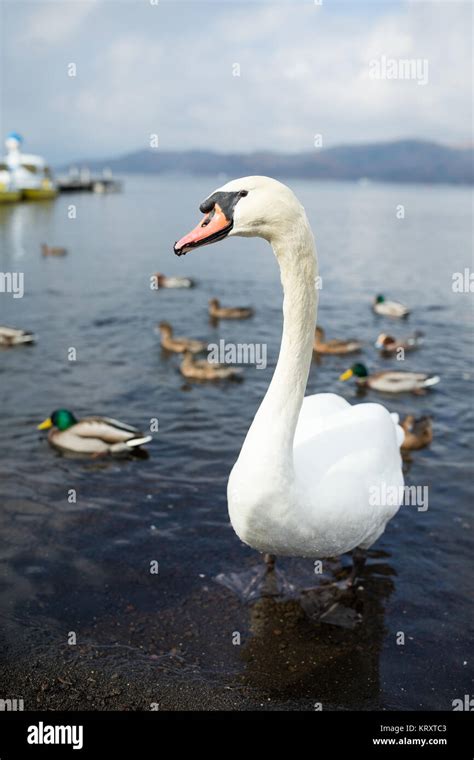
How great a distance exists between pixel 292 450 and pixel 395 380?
8.13m

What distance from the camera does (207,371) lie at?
44.0ft

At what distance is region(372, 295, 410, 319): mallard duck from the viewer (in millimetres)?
19391

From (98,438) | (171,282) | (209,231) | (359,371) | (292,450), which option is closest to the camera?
(209,231)

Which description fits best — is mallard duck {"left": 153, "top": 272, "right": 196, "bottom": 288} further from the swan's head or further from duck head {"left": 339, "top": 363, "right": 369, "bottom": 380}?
the swan's head

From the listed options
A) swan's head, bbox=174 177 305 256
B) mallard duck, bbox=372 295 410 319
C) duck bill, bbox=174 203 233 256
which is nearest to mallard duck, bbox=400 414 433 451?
swan's head, bbox=174 177 305 256

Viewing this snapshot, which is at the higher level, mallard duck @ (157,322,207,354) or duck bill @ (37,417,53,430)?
mallard duck @ (157,322,207,354)

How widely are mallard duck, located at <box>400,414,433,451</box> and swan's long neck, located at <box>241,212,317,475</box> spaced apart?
17.6 feet

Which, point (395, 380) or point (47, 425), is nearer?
point (47, 425)

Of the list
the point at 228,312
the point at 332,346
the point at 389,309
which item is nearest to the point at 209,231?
the point at 332,346

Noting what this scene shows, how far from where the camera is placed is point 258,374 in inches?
553

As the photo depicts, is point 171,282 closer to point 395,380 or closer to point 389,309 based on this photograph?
point 389,309

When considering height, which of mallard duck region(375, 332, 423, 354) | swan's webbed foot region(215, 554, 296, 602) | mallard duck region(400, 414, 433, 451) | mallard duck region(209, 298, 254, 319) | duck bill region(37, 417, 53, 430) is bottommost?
swan's webbed foot region(215, 554, 296, 602)
